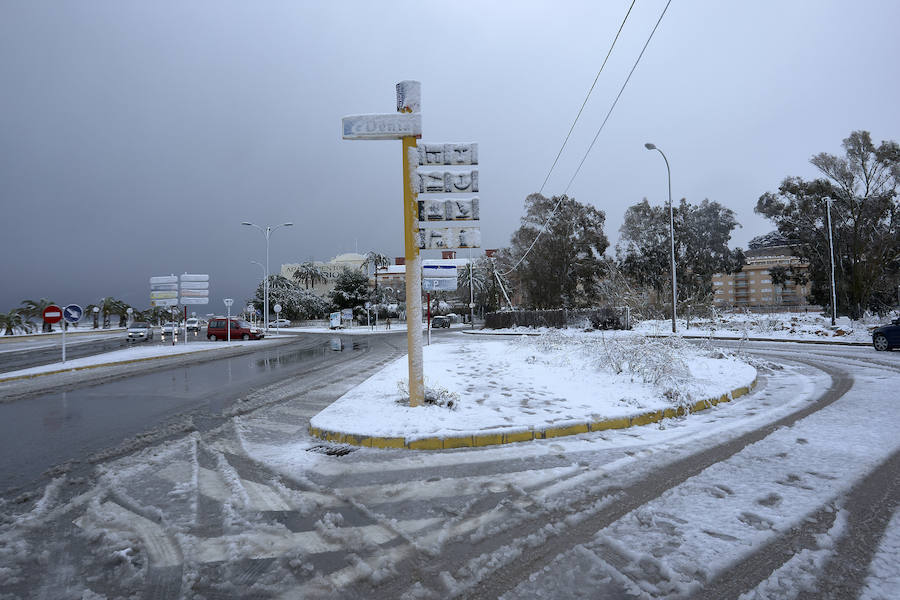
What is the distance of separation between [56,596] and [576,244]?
3931cm

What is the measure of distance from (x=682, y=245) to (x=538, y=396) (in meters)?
44.5

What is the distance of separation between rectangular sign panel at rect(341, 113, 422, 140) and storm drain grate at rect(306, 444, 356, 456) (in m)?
4.34

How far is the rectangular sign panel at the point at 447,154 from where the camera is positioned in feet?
22.8

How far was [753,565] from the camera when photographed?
262 cm

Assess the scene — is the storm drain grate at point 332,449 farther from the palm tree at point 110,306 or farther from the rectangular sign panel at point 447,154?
the palm tree at point 110,306

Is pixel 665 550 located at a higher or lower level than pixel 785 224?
lower

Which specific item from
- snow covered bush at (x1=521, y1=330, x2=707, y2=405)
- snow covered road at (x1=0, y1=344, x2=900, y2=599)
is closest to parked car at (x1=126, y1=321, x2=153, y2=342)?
snow covered bush at (x1=521, y1=330, x2=707, y2=405)

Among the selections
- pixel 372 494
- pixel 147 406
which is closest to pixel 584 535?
pixel 372 494

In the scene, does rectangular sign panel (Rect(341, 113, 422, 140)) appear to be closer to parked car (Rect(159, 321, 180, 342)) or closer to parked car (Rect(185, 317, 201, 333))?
parked car (Rect(159, 321, 180, 342))

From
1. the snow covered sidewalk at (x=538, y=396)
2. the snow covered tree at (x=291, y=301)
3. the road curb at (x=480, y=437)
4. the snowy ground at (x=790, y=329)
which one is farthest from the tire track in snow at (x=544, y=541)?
the snow covered tree at (x=291, y=301)

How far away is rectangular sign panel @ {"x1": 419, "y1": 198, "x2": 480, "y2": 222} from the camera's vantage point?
687 cm

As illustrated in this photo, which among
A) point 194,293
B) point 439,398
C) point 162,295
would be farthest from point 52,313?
point 439,398

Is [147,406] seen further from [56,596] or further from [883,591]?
[883,591]

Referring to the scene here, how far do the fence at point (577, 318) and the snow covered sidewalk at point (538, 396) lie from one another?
814 inches
